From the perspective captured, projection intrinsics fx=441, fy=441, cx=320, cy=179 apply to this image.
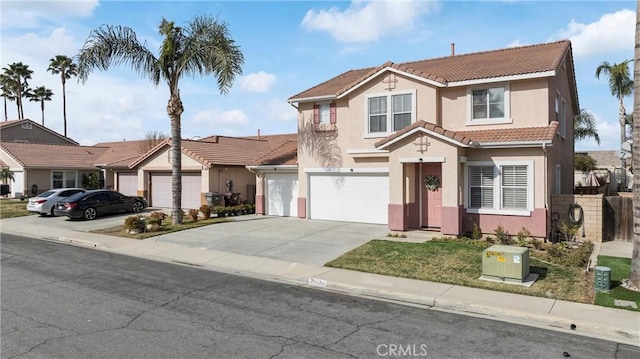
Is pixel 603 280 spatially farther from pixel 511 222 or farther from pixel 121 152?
pixel 121 152

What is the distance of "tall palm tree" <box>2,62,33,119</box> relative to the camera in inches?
2184

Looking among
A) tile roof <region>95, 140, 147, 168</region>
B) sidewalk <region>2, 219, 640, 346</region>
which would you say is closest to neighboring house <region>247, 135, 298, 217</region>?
sidewalk <region>2, 219, 640, 346</region>

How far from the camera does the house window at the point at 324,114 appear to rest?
63.1 ft

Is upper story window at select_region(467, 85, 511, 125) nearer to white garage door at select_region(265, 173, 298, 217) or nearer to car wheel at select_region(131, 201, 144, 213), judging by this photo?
white garage door at select_region(265, 173, 298, 217)

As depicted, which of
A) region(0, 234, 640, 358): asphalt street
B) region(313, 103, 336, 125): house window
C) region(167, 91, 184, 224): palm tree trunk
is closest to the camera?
region(0, 234, 640, 358): asphalt street

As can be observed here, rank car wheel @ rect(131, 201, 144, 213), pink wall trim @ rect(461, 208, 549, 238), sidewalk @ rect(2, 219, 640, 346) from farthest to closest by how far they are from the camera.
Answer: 1. car wheel @ rect(131, 201, 144, 213)
2. pink wall trim @ rect(461, 208, 549, 238)
3. sidewalk @ rect(2, 219, 640, 346)

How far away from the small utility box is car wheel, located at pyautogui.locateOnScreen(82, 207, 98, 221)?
19.1 m

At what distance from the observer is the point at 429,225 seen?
1653 cm

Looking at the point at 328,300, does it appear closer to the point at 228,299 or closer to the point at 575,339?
the point at 228,299

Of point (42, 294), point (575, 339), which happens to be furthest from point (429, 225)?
point (42, 294)

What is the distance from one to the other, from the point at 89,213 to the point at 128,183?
26.5 feet

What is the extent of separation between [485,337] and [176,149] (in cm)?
1526

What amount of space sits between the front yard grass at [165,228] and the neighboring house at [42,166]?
58.1ft

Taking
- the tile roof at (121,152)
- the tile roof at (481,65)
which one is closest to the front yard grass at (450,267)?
the tile roof at (481,65)
